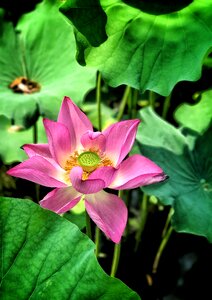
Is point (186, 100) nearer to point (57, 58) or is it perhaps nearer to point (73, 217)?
point (57, 58)

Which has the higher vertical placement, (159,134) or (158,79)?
(158,79)

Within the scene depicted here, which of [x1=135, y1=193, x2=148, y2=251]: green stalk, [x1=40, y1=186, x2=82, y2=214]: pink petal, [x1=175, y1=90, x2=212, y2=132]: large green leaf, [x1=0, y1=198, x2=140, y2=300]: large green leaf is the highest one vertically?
[x1=40, y1=186, x2=82, y2=214]: pink petal

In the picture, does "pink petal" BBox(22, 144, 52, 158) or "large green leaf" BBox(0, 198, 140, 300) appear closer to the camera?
"large green leaf" BBox(0, 198, 140, 300)

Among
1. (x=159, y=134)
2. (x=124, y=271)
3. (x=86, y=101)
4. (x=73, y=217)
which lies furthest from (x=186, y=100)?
(x=73, y=217)

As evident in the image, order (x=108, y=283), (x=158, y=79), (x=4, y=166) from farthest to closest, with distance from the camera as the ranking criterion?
(x=4, y=166) → (x=158, y=79) → (x=108, y=283)

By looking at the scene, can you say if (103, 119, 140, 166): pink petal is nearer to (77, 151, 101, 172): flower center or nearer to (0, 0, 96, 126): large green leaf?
(77, 151, 101, 172): flower center

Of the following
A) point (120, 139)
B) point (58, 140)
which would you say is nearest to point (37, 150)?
point (58, 140)

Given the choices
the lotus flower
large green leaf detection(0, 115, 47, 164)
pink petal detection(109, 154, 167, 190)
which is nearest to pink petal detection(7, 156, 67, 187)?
the lotus flower

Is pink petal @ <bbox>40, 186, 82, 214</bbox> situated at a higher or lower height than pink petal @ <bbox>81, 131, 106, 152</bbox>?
lower
